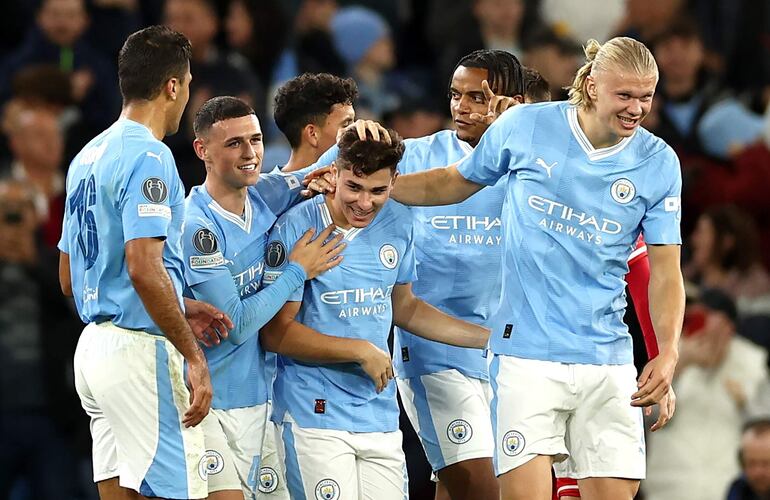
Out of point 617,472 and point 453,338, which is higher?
point 453,338

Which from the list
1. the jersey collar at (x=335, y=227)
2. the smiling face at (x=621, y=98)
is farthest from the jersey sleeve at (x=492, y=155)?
the jersey collar at (x=335, y=227)

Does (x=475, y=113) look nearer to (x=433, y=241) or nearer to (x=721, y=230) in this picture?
(x=433, y=241)

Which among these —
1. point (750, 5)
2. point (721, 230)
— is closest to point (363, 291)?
point (721, 230)

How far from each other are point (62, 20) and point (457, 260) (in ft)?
18.6

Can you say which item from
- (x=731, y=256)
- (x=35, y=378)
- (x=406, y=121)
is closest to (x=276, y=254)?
(x=35, y=378)

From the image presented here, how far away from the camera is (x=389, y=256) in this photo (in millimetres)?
6332

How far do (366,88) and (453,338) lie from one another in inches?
231

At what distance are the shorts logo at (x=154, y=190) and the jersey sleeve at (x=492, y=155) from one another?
1.30 m

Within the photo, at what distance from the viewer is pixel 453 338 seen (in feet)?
21.5

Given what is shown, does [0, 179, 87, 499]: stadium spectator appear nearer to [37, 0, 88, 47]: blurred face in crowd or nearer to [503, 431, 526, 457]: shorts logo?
[37, 0, 88, 47]: blurred face in crowd

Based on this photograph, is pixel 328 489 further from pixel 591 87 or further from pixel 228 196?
pixel 591 87

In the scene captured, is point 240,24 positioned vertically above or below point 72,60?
above

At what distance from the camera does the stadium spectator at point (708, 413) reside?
9.67m

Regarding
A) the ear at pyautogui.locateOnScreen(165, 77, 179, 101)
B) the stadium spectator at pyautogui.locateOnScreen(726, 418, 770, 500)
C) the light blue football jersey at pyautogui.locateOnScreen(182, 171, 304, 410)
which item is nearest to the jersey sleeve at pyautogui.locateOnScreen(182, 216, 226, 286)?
the light blue football jersey at pyautogui.locateOnScreen(182, 171, 304, 410)
